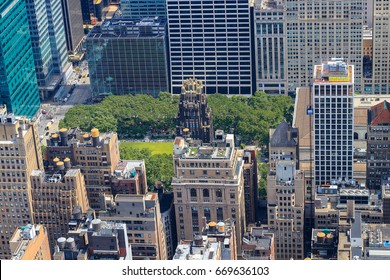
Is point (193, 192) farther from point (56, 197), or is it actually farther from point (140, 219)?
point (56, 197)

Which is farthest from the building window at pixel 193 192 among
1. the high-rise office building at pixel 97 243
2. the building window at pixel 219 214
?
the high-rise office building at pixel 97 243

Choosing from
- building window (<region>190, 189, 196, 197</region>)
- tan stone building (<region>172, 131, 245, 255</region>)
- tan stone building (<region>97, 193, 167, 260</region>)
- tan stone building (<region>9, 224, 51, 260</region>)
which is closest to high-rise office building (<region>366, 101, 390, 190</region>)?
tan stone building (<region>172, 131, 245, 255</region>)

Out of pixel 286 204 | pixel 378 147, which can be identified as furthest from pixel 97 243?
pixel 378 147

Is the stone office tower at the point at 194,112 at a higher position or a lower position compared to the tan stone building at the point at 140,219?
higher

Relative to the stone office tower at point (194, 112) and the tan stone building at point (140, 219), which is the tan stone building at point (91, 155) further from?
the stone office tower at point (194, 112)

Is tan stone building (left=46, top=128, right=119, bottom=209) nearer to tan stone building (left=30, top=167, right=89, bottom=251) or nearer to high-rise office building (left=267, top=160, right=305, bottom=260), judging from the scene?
tan stone building (left=30, top=167, right=89, bottom=251)

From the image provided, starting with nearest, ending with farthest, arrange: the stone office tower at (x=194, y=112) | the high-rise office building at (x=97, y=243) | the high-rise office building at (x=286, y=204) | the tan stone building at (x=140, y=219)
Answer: the high-rise office building at (x=97, y=243)
the tan stone building at (x=140, y=219)
the high-rise office building at (x=286, y=204)
the stone office tower at (x=194, y=112)
